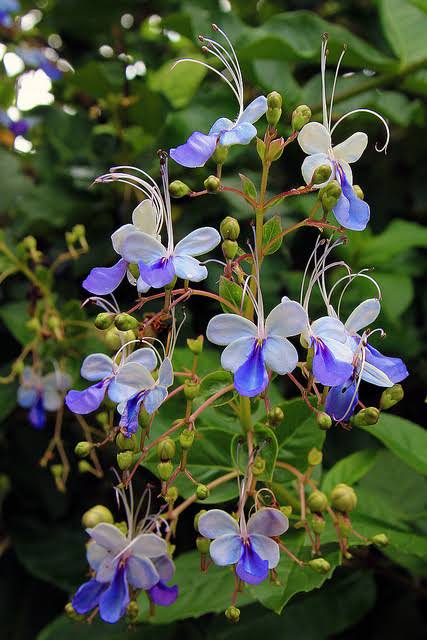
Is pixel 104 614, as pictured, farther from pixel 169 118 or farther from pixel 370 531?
pixel 169 118

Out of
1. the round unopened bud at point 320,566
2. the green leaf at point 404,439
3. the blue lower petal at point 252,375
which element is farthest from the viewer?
the green leaf at point 404,439

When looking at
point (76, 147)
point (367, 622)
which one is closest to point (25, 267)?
point (76, 147)

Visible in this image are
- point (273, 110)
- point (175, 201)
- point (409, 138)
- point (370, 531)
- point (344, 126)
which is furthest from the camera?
point (409, 138)

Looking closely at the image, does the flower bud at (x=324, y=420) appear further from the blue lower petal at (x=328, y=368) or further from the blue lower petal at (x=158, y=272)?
the blue lower petal at (x=158, y=272)

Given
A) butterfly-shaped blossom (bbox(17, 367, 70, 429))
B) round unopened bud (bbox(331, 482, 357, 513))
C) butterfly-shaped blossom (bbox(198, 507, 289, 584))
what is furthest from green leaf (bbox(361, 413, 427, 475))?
butterfly-shaped blossom (bbox(17, 367, 70, 429))

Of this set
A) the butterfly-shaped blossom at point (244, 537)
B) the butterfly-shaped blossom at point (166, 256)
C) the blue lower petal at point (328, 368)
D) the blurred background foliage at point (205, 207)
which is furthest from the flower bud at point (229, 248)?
the blurred background foliage at point (205, 207)

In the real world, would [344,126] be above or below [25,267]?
above

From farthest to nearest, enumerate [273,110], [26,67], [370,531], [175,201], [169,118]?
[26,67] → [175,201] → [169,118] → [370,531] → [273,110]
